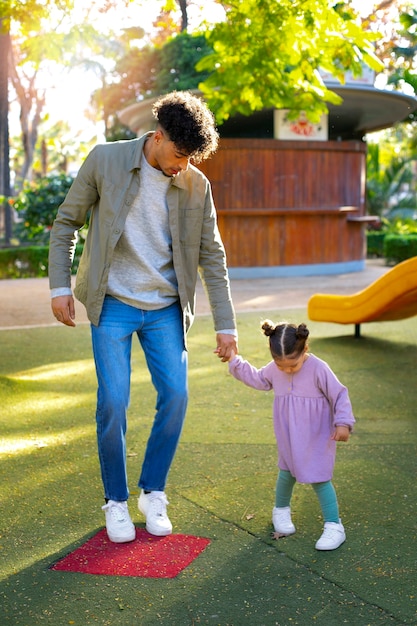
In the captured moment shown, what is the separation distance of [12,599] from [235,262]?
46.4 feet

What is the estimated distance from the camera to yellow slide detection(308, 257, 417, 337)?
750 centimetres

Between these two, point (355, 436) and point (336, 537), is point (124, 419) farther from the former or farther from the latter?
point (355, 436)

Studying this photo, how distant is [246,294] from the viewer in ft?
44.7

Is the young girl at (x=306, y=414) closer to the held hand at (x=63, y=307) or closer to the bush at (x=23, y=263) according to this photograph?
the held hand at (x=63, y=307)

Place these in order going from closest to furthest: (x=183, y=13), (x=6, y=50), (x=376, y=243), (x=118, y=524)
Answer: (x=118, y=524) < (x=183, y=13) < (x=6, y=50) < (x=376, y=243)

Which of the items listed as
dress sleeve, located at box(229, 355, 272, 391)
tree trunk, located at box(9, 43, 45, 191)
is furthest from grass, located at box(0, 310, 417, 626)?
tree trunk, located at box(9, 43, 45, 191)

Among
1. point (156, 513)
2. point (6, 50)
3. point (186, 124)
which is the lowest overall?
point (156, 513)

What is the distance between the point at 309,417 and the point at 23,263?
16.4m

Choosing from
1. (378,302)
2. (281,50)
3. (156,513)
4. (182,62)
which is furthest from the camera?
(182,62)

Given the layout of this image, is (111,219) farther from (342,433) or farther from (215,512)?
(215,512)

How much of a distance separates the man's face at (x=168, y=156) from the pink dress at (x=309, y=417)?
94cm

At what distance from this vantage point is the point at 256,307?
11.8 meters

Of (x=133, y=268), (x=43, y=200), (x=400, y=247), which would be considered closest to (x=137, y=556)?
(x=133, y=268)

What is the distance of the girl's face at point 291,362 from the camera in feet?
11.2
